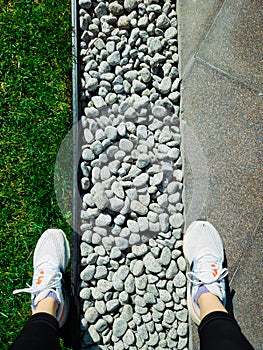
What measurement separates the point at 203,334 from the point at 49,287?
0.77 m

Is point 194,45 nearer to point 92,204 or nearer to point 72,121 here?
point 72,121

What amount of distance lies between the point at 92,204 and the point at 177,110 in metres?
0.67

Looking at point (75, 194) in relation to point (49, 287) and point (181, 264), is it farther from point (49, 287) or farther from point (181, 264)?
point (181, 264)

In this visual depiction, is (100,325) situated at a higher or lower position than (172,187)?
lower

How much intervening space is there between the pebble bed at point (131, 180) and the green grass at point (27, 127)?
13cm

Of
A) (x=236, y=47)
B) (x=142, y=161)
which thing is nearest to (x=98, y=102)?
(x=142, y=161)

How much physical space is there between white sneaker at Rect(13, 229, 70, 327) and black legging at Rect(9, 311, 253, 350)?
0.17 m

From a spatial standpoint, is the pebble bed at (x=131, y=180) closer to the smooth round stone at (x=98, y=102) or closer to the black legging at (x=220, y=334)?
the smooth round stone at (x=98, y=102)

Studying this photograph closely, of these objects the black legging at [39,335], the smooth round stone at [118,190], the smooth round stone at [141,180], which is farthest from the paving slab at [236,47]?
the black legging at [39,335]

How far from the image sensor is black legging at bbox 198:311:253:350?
1.90 meters

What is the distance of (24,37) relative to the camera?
2.61 meters

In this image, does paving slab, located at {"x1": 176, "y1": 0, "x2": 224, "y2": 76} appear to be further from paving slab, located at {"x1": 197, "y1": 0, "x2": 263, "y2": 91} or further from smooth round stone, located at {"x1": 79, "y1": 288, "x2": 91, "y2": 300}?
smooth round stone, located at {"x1": 79, "y1": 288, "x2": 91, "y2": 300}

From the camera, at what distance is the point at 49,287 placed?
7.76 ft

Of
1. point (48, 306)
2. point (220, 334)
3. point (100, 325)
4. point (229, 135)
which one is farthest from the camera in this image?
point (229, 135)
